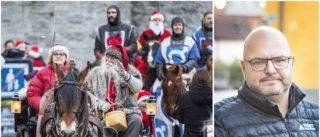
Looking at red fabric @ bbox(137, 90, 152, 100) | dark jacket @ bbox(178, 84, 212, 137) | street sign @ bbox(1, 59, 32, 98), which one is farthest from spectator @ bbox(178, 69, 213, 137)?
street sign @ bbox(1, 59, 32, 98)

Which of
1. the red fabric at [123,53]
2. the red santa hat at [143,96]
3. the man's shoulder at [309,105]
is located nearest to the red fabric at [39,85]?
the red fabric at [123,53]

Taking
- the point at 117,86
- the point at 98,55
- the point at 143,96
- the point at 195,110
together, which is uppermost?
the point at 98,55

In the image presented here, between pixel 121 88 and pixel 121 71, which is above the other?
pixel 121 71

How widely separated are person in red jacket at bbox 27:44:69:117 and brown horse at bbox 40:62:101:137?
14.9 inches

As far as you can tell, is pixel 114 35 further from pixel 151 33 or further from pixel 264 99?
pixel 264 99

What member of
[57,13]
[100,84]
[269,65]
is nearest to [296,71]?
[269,65]

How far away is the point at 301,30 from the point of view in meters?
5.22

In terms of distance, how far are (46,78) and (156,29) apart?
1.16 meters

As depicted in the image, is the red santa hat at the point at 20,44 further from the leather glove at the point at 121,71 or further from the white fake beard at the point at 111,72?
the leather glove at the point at 121,71

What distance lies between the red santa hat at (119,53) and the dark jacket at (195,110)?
64cm

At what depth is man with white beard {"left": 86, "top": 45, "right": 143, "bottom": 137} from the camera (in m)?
5.24

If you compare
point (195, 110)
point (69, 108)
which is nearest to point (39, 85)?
point (69, 108)

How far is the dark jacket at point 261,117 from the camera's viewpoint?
504cm

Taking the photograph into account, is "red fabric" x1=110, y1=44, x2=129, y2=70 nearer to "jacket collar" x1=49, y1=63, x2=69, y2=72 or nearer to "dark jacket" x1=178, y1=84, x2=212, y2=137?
"jacket collar" x1=49, y1=63, x2=69, y2=72
